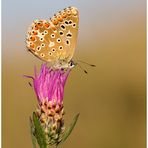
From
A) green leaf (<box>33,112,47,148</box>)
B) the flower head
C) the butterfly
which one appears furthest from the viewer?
the butterfly

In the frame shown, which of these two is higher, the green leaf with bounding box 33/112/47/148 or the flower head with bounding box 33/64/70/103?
the flower head with bounding box 33/64/70/103

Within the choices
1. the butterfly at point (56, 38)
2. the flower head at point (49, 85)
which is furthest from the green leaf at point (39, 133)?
the butterfly at point (56, 38)

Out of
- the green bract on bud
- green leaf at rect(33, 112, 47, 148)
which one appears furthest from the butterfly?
green leaf at rect(33, 112, 47, 148)

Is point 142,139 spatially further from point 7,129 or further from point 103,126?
point 7,129

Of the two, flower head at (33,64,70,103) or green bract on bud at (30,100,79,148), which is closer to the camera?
green bract on bud at (30,100,79,148)

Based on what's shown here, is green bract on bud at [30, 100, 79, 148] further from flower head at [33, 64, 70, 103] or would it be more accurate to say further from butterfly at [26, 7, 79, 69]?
butterfly at [26, 7, 79, 69]

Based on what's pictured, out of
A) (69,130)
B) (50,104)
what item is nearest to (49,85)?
(50,104)
